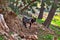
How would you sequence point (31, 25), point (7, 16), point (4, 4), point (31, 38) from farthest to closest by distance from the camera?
point (31, 25), point (4, 4), point (7, 16), point (31, 38)

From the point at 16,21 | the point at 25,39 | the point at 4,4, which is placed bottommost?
the point at 25,39

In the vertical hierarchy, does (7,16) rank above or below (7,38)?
above

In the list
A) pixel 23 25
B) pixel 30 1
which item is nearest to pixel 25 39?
pixel 23 25

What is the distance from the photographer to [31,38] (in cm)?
1093

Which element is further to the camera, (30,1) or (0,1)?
(30,1)

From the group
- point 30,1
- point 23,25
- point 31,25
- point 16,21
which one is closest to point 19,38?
point 16,21

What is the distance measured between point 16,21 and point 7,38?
10.6 ft

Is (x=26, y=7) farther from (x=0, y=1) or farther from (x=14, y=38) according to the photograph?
(x=14, y=38)

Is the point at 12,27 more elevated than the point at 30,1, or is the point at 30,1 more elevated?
the point at 30,1

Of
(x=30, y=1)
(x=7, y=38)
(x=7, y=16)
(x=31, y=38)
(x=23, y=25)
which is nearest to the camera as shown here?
(x=7, y=38)

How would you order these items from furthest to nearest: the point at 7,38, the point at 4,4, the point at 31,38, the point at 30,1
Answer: the point at 30,1
the point at 4,4
the point at 31,38
the point at 7,38

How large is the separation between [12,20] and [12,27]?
20.0 inches

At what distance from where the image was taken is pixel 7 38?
31.4ft

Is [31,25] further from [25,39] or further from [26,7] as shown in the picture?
[25,39]
